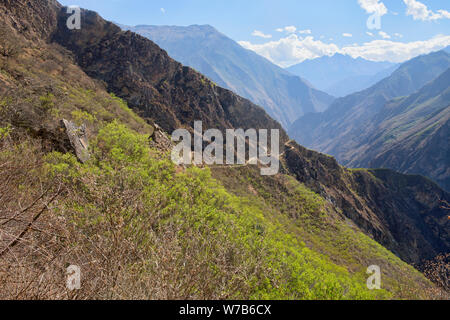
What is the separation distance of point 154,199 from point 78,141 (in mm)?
6971

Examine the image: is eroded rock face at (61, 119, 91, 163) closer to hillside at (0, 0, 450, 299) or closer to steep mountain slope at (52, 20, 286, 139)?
hillside at (0, 0, 450, 299)

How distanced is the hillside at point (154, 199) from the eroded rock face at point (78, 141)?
0.39m

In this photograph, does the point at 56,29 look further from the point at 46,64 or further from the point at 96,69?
the point at 46,64

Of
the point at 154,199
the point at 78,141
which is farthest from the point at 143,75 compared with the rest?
the point at 154,199

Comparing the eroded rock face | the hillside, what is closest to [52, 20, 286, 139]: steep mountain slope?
the hillside

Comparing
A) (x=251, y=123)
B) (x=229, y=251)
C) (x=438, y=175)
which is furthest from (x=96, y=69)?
(x=438, y=175)

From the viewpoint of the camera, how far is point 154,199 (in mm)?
11203

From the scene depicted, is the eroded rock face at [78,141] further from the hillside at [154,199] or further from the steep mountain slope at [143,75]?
the steep mountain slope at [143,75]

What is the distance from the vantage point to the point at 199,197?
648 inches

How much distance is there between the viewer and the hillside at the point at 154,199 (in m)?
5.46

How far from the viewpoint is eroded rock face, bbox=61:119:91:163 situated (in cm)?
1349

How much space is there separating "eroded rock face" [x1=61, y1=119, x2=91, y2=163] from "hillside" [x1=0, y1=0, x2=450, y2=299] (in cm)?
39

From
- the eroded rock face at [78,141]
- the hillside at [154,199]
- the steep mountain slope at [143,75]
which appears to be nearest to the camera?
the hillside at [154,199]

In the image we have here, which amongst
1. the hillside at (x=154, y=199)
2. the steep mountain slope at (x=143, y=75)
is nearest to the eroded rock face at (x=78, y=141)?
the hillside at (x=154, y=199)
